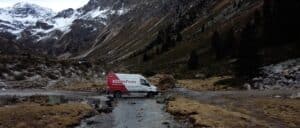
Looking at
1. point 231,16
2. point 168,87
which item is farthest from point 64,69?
point 231,16

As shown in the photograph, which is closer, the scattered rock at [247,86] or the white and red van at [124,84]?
the white and red van at [124,84]

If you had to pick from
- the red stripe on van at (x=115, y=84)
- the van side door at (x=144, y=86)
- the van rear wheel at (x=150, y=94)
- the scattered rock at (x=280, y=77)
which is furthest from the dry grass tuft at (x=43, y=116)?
the scattered rock at (x=280, y=77)

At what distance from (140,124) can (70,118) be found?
259 inches

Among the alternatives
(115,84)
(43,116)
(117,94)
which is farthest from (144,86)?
(43,116)

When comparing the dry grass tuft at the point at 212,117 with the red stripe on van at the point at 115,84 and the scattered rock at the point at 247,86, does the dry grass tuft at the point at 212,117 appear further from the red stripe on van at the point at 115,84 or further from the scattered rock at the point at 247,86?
the scattered rock at the point at 247,86

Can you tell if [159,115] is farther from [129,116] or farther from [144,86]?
[144,86]

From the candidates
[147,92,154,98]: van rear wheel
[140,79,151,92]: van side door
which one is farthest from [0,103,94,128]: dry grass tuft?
[147,92,154,98]: van rear wheel

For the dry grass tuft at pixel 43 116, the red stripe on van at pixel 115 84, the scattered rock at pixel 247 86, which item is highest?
the red stripe on van at pixel 115 84

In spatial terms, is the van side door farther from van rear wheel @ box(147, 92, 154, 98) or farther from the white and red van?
van rear wheel @ box(147, 92, 154, 98)

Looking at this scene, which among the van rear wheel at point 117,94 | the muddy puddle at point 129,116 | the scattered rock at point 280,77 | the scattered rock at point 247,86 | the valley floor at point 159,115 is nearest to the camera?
the muddy puddle at point 129,116

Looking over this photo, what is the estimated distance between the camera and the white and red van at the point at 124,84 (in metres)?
62.0

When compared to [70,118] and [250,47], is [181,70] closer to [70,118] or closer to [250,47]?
[250,47]

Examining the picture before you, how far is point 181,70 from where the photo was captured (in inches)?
5079

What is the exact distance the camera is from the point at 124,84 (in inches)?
2443
